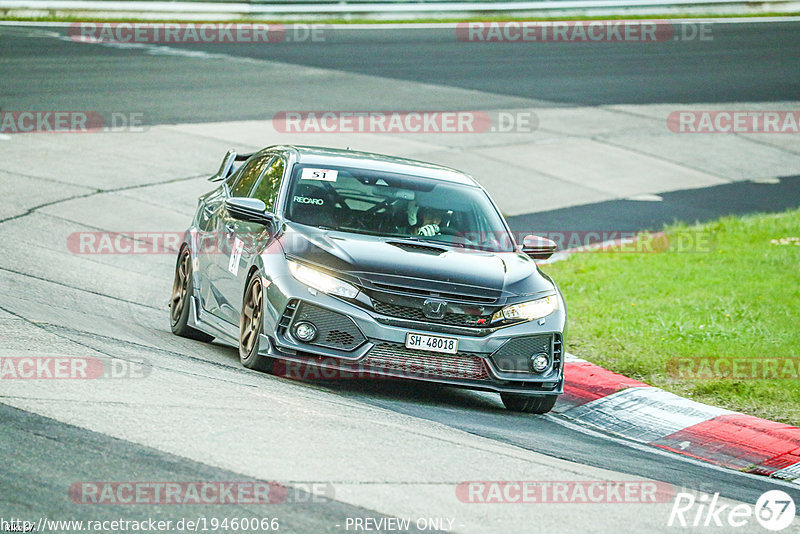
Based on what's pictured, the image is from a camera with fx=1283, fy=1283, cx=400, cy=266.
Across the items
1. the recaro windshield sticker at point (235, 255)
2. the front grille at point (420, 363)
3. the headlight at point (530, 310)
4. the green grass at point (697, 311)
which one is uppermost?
the recaro windshield sticker at point (235, 255)

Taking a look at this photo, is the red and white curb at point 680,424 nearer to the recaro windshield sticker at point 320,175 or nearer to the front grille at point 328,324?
the front grille at point 328,324

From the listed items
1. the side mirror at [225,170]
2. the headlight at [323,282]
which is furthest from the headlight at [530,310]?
the side mirror at [225,170]

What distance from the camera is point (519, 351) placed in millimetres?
8812

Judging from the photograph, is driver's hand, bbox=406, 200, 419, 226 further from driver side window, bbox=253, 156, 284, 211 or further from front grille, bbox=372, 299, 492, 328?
front grille, bbox=372, 299, 492, 328

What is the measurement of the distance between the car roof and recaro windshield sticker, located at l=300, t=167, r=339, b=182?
4.1 inches

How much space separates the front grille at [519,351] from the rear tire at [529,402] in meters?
0.34

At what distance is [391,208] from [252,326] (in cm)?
148

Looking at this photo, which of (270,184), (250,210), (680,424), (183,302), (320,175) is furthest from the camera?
(183,302)

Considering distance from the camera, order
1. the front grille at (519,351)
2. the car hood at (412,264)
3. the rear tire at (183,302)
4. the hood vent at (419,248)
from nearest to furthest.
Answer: the car hood at (412,264)
the front grille at (519,351)
the hood vent at (419,248)
the rear tire at (183,302)

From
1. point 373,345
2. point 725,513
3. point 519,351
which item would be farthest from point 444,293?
point 725,513

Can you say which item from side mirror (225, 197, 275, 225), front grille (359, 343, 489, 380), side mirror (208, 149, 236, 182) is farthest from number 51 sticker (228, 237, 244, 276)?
side mirror (208, 149, 236, 182)

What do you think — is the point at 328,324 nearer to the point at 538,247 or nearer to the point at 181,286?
the point at 538,247

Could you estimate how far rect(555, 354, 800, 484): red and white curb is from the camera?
8477mm

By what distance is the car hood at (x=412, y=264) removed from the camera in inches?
340
